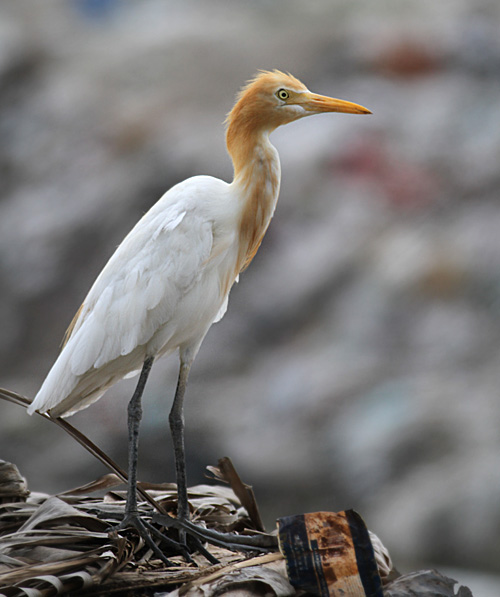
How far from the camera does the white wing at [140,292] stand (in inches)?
38.1

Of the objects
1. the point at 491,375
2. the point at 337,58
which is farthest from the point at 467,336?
the point at 337,58

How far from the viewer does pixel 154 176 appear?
2.56 metres

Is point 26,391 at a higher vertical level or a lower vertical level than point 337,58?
lower

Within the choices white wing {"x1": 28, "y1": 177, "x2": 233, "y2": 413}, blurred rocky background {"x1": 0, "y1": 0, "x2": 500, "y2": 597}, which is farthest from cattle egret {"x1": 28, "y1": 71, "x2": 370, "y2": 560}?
blurred rocky background {"x1": 0, "y1": 0, "x2": 500, "y2": 597}

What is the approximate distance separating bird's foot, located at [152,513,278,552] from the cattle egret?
28 mm

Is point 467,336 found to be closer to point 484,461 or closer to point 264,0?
point 484,461

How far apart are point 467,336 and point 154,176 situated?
133cm

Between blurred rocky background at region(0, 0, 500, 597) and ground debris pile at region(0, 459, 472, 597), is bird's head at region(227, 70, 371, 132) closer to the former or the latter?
ground debris pile at region(0, 459, 472, 597)

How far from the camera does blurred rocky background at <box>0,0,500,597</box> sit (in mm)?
2246

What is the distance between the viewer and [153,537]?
0.93 m

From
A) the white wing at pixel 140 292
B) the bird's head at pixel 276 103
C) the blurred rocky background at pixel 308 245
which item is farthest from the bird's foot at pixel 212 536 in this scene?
the blurred rocky background at pixel 308 245

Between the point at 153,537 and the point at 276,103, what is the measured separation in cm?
69

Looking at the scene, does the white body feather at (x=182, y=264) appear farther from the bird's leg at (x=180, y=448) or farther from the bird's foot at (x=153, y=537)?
the bird's foot at (x=153, y=537)

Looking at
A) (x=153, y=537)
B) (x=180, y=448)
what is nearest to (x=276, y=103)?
(x=180, y=448)
